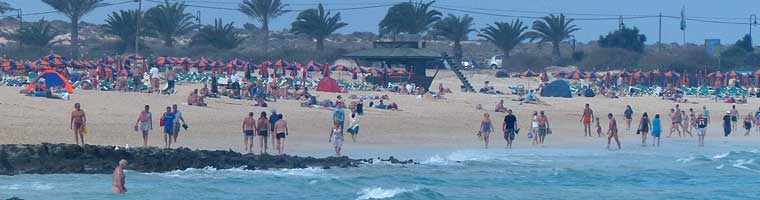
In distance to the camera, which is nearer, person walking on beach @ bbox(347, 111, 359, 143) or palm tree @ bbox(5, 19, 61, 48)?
person walking on beach @ bbox(347, 111, 359, 143)

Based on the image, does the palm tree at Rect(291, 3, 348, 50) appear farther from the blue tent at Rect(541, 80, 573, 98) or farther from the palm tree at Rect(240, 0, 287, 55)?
the blue tent at Rect(541, 80, 573, 98)

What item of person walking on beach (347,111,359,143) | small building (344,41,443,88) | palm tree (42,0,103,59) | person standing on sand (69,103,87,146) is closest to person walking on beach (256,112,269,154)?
person standing on sand (69,103,87,146)

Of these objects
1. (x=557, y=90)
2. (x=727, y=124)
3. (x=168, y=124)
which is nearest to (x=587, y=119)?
(x=727, y=124)

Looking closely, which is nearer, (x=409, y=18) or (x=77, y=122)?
(x=77, y=122)

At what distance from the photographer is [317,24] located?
68.1m

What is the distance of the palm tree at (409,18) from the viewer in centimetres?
6762

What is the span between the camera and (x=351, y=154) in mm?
25781

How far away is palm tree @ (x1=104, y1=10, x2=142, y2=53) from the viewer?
2477 inches

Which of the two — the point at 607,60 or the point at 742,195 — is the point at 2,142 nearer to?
the point at 742,195

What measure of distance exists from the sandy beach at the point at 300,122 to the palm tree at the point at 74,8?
2207 centimetres

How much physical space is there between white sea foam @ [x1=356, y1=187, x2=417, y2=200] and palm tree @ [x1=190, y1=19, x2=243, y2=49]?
47063 mm

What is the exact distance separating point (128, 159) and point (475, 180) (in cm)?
593

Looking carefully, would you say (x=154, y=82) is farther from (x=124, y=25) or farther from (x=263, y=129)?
(x=124, y=25)

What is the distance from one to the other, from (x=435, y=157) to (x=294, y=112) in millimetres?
7347
